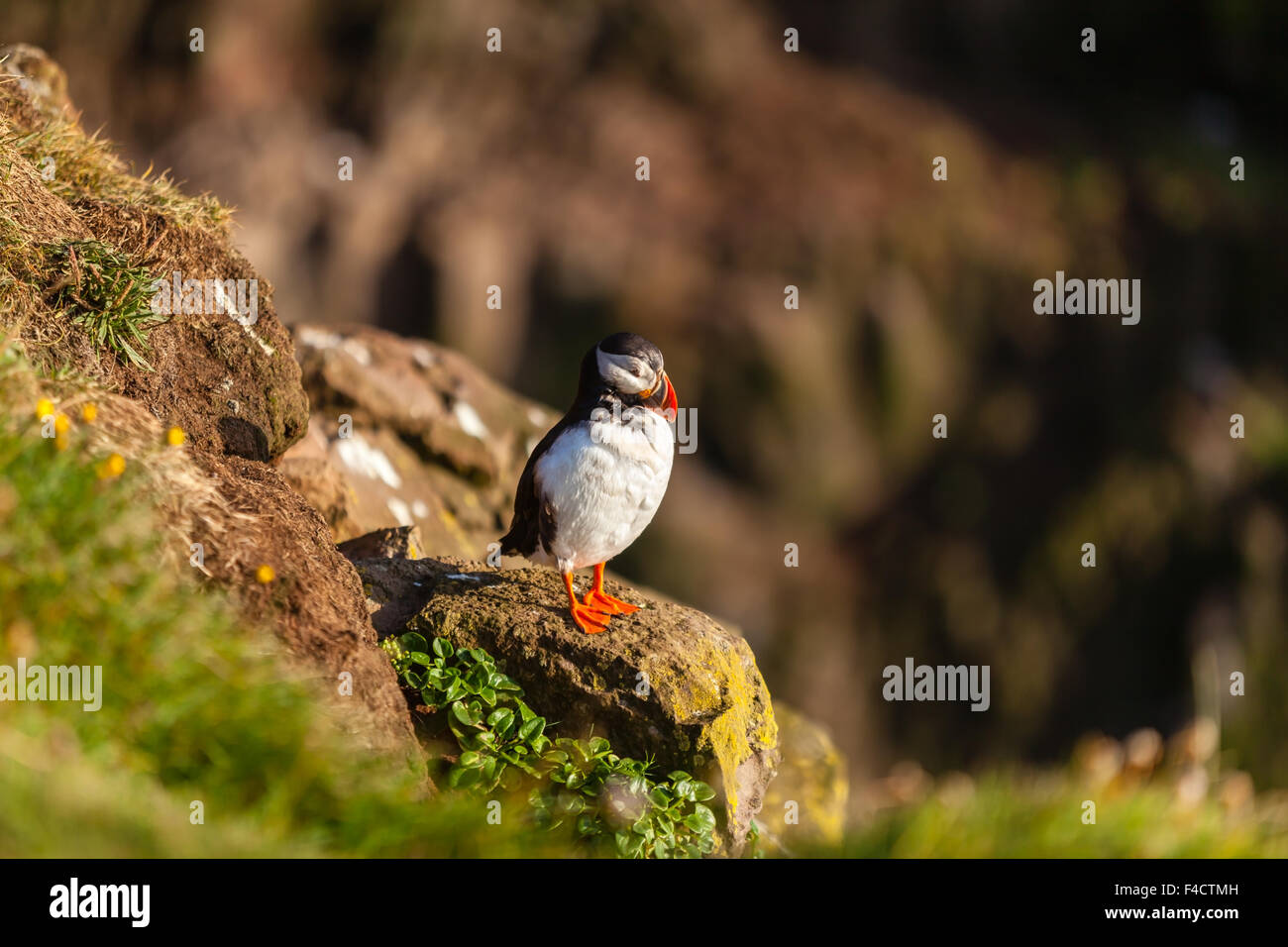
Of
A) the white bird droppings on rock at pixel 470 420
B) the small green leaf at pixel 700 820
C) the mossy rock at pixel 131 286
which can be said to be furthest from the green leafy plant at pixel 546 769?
the white bird droppings on rock at pixel 470 420

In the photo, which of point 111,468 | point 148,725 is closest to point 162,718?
point 148,725

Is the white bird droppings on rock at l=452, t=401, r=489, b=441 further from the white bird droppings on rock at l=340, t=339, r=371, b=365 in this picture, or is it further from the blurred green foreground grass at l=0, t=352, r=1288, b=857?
the blurred green foreground grass at l=0, t=352, r=1288, b=857

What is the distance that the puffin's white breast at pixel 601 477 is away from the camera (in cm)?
537

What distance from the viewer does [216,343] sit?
18.6 feet

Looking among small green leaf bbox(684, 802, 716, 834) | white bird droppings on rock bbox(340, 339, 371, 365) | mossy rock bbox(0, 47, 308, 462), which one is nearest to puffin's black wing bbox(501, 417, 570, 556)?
mossy rock bbox(0, 47, 308, 462)

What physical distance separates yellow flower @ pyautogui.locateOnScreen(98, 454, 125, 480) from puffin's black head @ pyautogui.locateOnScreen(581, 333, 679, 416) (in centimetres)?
228

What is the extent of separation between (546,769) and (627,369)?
6.30 feet

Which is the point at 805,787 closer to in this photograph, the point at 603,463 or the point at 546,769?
the point at 546,769

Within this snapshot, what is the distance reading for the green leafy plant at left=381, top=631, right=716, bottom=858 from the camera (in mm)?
4637

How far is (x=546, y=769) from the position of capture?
191 inches

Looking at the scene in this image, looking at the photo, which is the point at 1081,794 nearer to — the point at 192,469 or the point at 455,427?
the point at 192,469

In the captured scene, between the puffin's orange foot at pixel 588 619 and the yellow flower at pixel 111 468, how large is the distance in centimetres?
226

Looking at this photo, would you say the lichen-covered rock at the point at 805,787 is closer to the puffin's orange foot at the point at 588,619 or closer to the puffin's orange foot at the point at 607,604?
the puffin's orange foot at the point at 607,604

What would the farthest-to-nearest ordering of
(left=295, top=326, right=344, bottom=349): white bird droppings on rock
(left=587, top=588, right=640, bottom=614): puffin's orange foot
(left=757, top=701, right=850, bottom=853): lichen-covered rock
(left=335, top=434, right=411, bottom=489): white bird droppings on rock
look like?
(left=295, top=326, right=344, bottom=349): white bird droppings on rock → (left=335, top=434, right=411, bottom=489): white bird droppings on rock → (left=757, top=701, right=850, bottom=853): lichen-covered rock → (left=587, top=588, right=640, bottom=614): puffin's orange foot
